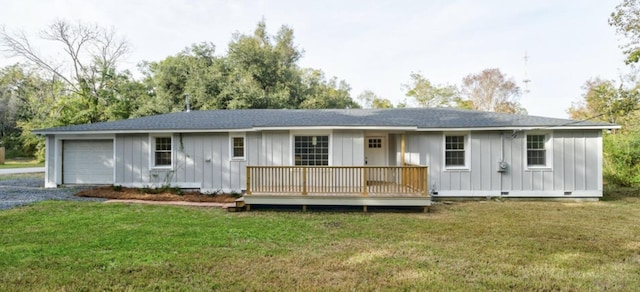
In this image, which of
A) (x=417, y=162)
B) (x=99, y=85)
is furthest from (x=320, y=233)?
(x=99, y=85)

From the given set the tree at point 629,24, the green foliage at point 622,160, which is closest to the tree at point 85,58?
the green foliage at point 622,160

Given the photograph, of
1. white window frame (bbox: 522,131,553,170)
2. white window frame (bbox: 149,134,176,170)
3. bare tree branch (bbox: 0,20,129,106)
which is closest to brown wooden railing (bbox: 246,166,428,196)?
white window frame (bbox: 149,134,176,170)

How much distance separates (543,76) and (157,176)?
33.6 meters

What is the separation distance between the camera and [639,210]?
8.26 meters

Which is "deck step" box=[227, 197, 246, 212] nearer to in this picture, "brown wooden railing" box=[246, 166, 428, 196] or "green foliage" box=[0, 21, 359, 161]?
"brown wooden railing" box=[246, 166, 428, 196]

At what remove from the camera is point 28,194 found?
32.8 feet

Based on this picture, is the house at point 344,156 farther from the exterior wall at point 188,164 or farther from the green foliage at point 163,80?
the green foliage at point 163,80

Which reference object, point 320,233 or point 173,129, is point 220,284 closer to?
point 320,233

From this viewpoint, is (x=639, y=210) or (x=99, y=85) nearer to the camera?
(x=639, y=210)

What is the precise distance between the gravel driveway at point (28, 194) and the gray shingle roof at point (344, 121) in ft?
7.02

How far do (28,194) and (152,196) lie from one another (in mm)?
4167

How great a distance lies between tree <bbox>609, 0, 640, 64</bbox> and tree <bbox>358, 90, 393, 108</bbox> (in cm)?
2196

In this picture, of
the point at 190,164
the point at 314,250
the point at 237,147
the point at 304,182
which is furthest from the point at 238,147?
the point at 314,250

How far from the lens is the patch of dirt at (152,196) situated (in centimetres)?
952
